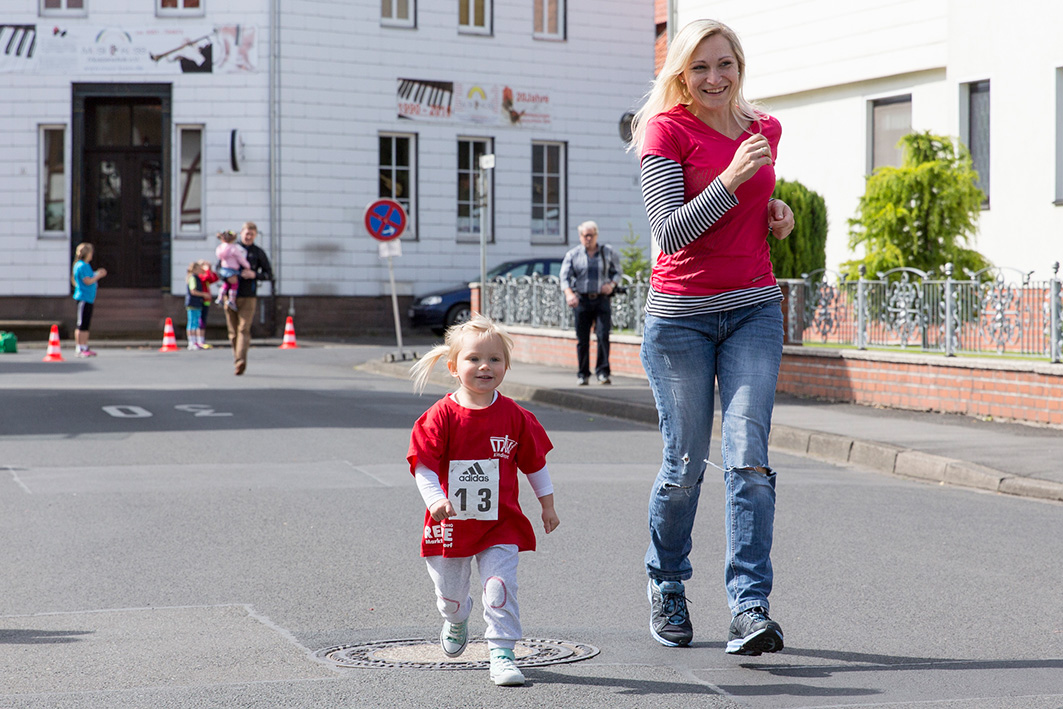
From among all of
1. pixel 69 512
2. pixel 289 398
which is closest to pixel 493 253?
pixel 289 398

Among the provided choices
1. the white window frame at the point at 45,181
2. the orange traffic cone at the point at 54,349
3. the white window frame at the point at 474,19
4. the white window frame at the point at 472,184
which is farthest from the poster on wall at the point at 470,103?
the orange traffic cone at the point at 54,349

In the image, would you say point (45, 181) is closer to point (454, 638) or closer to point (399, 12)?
point (399, 12)

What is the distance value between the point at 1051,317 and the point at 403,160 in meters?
21.0

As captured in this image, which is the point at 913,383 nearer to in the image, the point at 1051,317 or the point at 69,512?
the point at 1051,317

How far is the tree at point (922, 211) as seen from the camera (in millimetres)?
14414

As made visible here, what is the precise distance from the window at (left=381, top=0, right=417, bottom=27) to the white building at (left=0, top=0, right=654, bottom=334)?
1.5 inches

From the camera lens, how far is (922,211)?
14.5m

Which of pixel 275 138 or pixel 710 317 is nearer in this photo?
pixel 710 317

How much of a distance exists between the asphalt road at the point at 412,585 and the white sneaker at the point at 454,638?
0.09 m

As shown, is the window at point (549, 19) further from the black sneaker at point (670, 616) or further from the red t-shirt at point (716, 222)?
the black sneaker at point (670, 616)

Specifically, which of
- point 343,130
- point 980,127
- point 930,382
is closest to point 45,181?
point 343,130

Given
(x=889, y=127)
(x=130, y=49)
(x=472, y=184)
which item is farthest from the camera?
(x=472, y=184)

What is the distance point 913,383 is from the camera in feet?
43.5

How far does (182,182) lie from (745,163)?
26373 mm
